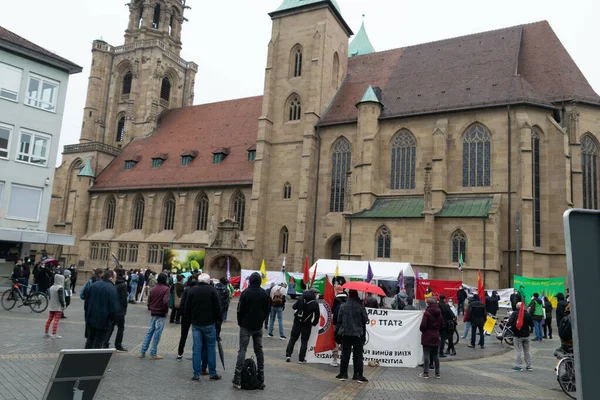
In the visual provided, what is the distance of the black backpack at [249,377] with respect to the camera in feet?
27.9

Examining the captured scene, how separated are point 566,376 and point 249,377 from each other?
6.03 meters

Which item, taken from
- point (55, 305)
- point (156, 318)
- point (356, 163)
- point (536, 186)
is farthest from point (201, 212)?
point (156, 318)

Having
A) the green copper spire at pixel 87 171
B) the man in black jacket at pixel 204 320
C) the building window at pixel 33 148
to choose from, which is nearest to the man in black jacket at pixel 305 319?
the man in black jacket at pixel 204 320

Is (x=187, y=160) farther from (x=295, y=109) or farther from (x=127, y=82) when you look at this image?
(x=127, y=82)

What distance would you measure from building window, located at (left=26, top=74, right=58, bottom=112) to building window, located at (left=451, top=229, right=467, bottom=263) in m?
23.6

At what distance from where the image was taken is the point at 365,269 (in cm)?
→ 2378

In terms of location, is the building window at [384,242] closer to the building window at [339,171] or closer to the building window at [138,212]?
the building window at [339,171]

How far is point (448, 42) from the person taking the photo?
38562 mm

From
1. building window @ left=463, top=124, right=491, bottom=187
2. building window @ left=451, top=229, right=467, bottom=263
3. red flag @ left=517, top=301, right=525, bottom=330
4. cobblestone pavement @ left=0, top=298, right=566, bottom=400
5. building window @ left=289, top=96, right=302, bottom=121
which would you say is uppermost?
building window @ left=289, top=96, right=302, bottom=121

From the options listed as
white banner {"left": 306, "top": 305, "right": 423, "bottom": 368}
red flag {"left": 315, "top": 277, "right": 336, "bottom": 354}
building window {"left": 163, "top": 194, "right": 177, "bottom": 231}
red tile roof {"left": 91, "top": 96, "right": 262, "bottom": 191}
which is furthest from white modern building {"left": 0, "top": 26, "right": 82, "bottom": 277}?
white banner {"left": 306, "top": 305, "right": 423, "bottom": 368}

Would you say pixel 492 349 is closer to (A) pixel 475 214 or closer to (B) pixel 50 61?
(A) pixel 475 214

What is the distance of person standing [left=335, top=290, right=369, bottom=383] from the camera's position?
9.80m

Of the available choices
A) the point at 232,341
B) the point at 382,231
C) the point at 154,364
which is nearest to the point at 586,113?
the point at 382,231

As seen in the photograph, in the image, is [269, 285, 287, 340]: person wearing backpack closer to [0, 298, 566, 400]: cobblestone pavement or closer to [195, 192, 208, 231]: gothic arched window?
[0, 298, 566, 400]: cobblestone pavement
